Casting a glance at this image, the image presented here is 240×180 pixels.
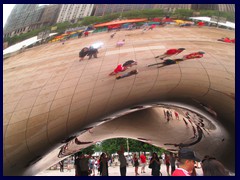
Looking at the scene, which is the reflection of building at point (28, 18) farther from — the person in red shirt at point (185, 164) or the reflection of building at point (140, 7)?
the person in red shirt at point (185, 164)

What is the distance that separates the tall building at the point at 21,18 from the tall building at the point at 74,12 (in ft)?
1.06

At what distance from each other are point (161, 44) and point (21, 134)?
2.41 m

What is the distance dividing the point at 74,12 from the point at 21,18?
0.77 m

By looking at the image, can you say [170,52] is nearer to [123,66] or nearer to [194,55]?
[194,55]

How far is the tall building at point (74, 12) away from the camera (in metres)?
4.04

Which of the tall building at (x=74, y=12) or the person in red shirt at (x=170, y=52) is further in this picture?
the person in red shirt at (x=170, y=52)

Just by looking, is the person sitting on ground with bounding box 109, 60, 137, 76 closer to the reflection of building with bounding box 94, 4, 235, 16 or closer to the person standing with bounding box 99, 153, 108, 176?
the reflection of building with bounding box 94, 4, 235, 16

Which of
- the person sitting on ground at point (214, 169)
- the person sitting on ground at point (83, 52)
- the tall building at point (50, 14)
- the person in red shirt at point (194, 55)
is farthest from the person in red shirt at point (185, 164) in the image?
the tall building at point (50, 14)

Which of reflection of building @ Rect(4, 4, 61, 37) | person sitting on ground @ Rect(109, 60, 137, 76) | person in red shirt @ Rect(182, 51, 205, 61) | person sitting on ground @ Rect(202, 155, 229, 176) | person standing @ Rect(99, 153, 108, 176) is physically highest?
reflection of building @ Rect(4, 4, 61, 37)

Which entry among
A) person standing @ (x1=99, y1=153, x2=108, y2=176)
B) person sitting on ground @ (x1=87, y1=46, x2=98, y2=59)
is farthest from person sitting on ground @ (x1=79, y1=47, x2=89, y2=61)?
person standing @ (x1=99, y1=153, x2=108, y2=176)

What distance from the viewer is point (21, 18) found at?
4.20 meters

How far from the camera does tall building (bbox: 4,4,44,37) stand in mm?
4133

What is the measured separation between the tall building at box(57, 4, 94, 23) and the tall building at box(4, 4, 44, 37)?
32 cm

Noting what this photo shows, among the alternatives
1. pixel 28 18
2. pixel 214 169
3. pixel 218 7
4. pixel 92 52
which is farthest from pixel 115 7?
pixel 214 169
